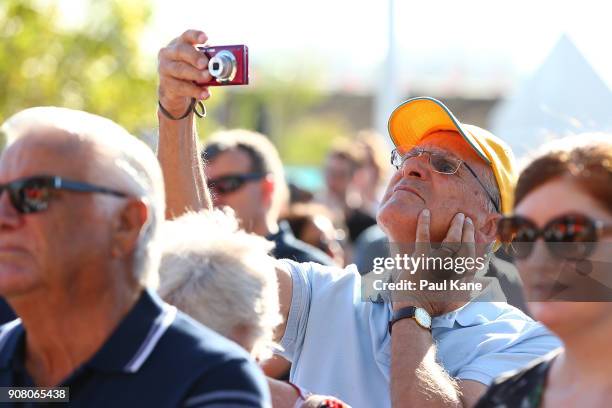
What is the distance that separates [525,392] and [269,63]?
40.9 m

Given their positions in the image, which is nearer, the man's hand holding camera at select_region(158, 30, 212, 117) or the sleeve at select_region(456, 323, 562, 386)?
the sleeve at select_region(456, 323, 562, 386)

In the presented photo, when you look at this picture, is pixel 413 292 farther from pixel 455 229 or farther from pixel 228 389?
pixel 228 389

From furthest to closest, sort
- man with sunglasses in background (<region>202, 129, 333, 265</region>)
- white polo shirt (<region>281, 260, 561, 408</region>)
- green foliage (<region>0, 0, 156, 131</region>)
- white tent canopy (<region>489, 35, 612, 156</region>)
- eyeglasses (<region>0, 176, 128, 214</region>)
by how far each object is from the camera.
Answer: green foliage (<region>0, 0, 156, 131</region>), man with sunglasses in background (<region>202, 129, 333, 265</region>), white tent canopy (<region>489, 35, 612, 156</region>), white polo shirt (<region>281, 260, 561, 408</region>), eyeglasses (<region>0, 176, 128, 214</region>)

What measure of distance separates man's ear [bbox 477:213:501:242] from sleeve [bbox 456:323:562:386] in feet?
1.35

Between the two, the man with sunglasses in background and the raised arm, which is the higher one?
the raised arm

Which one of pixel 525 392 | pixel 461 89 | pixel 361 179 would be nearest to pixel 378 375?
pixel 525 392

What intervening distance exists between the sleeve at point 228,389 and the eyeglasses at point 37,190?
17.6 inches

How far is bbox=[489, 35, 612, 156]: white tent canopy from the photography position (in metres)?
5.18

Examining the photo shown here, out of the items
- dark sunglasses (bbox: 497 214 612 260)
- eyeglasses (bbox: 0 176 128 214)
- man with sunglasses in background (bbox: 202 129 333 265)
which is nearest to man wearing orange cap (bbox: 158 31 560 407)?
dark sunglasses (bbox: 497 214 612 260)

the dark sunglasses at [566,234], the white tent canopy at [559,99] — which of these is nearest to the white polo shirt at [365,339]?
the dark sunglasses at [566,234]

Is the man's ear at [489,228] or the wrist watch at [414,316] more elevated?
the man's ear at [489,228]

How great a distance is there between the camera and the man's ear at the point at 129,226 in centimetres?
232

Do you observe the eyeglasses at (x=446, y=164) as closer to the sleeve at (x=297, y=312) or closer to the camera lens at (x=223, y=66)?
the sleeve at (x=297, y=312)

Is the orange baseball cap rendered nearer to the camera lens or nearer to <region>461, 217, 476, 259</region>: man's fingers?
<region>461, 217, 476, 259</region>: man's fingers
